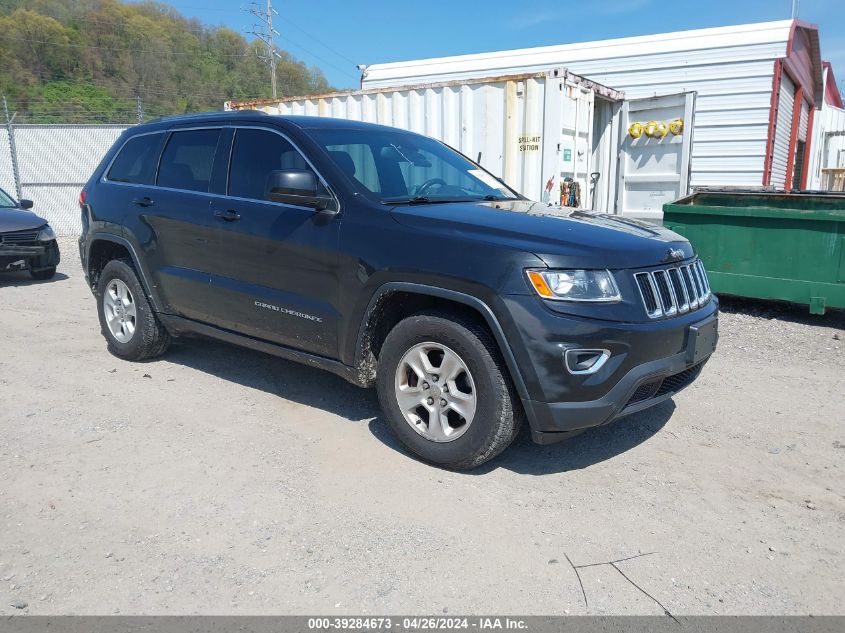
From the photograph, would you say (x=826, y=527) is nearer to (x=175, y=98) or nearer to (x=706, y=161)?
(x=706, y=161)

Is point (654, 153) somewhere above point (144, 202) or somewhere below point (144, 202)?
above

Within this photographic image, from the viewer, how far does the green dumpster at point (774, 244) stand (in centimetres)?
693

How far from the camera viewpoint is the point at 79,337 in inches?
259

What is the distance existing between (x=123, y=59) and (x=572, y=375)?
69.9 metres

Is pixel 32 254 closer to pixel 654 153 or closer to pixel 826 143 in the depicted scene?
pixel 654 153

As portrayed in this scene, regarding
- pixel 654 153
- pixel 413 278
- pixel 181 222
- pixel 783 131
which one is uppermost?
pixel 783 131

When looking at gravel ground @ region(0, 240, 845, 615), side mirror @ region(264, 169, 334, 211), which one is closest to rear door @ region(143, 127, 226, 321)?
gravel ground @ region(0, 240, 845, 615)

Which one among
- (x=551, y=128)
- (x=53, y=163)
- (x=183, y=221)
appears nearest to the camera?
(x=183, y=221)

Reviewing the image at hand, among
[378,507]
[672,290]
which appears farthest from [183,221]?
[672,290]

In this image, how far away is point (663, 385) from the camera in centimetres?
367

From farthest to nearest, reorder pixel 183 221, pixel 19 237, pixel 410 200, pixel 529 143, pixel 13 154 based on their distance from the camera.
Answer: pixel 13 154, pixel 19 237, pixel 529 143, pixel 183 221, pixel 410 200

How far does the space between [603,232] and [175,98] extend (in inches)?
2362

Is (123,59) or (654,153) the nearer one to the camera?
(654,153)

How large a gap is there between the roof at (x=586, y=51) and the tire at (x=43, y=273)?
8.24 meters
